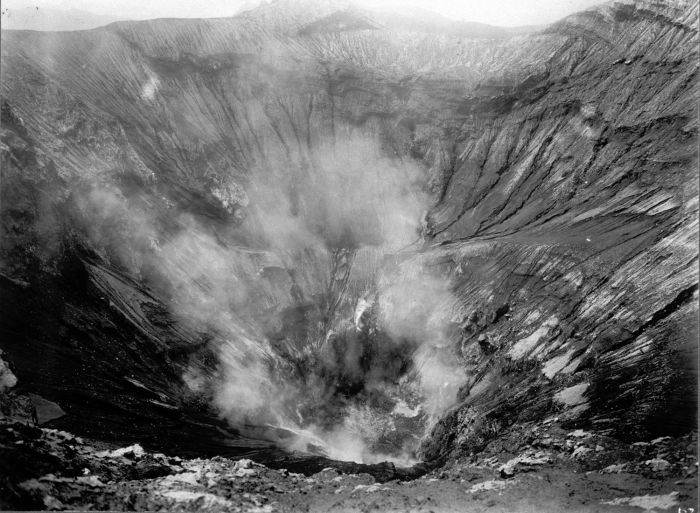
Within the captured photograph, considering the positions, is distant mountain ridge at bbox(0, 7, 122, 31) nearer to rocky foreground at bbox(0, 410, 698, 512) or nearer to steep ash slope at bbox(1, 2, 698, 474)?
steep ash slope at bbox(1, 2, 698, 474)

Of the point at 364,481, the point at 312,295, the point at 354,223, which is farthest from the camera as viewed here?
the point at 354,223

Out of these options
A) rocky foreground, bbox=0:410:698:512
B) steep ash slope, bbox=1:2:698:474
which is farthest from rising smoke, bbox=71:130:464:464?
rocky foreground, bbox=0:410:698:512

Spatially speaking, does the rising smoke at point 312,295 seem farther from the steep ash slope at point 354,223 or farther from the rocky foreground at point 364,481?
the rocky foreground at point 364,481

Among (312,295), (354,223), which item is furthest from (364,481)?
(354,223)

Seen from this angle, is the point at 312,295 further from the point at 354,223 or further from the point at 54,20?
the point at 54,20

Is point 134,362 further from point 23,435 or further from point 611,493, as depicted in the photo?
point 611,493

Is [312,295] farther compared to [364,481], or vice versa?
[312,295]
